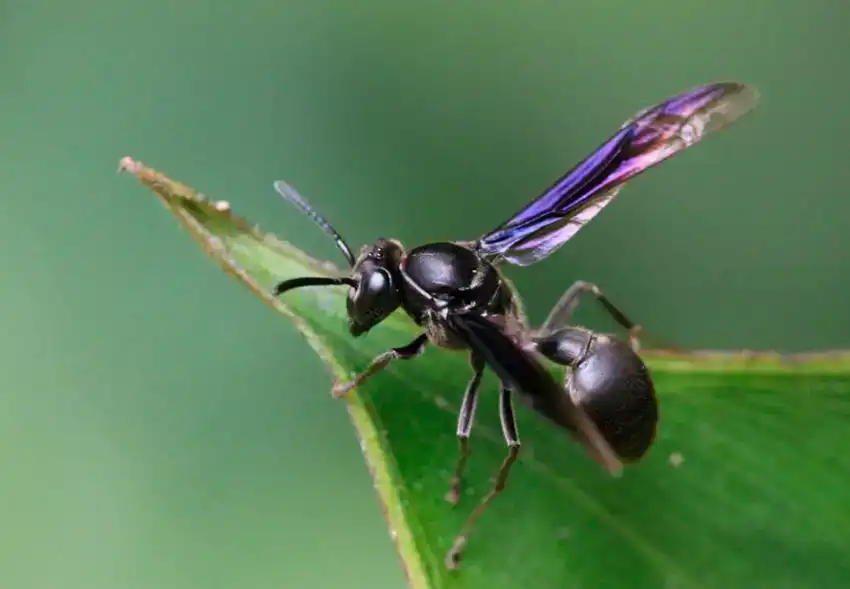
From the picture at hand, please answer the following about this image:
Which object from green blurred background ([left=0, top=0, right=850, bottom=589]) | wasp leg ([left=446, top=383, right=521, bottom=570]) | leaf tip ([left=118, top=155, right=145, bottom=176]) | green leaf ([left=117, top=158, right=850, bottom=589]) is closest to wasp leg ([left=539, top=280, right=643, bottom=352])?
green blurred background ([left=0, top=0, right=850, bottom=589])

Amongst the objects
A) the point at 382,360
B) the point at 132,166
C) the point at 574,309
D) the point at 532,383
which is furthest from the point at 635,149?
the point at 132,166

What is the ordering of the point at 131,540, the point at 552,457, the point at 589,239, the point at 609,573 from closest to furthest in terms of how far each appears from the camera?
1. the point at 609,573
2. the point at 552,457
3. the point at 131,540
4. the point at 589,239

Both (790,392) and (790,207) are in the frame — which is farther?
(790,207)

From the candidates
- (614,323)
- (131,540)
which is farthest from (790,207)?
(131,540)

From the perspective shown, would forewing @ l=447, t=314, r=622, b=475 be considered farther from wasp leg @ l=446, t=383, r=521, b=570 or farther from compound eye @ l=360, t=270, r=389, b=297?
compound eye @ l=360, t=270, r=389, b=297

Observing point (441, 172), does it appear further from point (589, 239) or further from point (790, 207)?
point (790, 207)

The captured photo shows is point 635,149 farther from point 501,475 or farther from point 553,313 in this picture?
point 501,475

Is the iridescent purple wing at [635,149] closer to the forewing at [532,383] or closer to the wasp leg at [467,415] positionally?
the forewing at [532,383]

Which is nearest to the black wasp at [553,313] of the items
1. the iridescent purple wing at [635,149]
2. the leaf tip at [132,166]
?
the iridescent purple wing at [635,149]

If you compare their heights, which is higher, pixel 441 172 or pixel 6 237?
pixel 6 237
